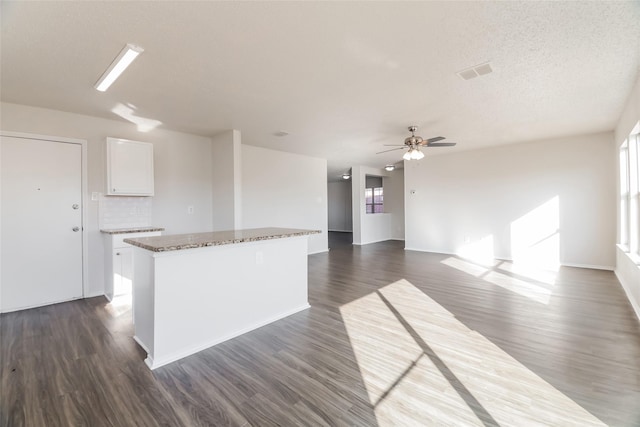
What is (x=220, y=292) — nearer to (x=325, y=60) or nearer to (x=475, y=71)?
(x=325, y=60)

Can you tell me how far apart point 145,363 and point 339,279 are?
302 centimetres

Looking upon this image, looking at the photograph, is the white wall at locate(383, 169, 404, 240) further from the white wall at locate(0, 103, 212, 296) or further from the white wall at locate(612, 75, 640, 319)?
the white wall at locate(0, 103, 212, 296)

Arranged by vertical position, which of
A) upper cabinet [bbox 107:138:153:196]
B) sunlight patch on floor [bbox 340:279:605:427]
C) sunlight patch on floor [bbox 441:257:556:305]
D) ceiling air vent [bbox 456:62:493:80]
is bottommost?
sunlight patch on floor [bbox 340:279:605:427]

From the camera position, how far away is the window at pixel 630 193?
356 centimetres

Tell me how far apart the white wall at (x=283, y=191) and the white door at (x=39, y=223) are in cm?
268

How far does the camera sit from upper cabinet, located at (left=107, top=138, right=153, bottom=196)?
12.9ft

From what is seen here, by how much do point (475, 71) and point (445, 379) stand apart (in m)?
2.78

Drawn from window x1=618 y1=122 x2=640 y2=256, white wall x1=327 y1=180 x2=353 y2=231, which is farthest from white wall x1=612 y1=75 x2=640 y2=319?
white wall x1=327 y1=180 x2=353 y2=231

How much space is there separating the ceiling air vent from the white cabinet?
14.9 feet

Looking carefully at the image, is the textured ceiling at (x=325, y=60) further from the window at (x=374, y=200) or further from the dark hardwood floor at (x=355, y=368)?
the window at (x=374, y=200)

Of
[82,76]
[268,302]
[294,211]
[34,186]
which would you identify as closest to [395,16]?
[268,302]

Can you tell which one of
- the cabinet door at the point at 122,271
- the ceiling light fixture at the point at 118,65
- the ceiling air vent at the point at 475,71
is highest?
the ceiling air vent at the point at 475,71

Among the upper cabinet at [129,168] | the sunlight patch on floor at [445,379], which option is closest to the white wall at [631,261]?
the sunlight patch on floor at [445,379]

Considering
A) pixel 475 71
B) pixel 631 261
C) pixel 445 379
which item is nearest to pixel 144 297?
pixel 445 379
